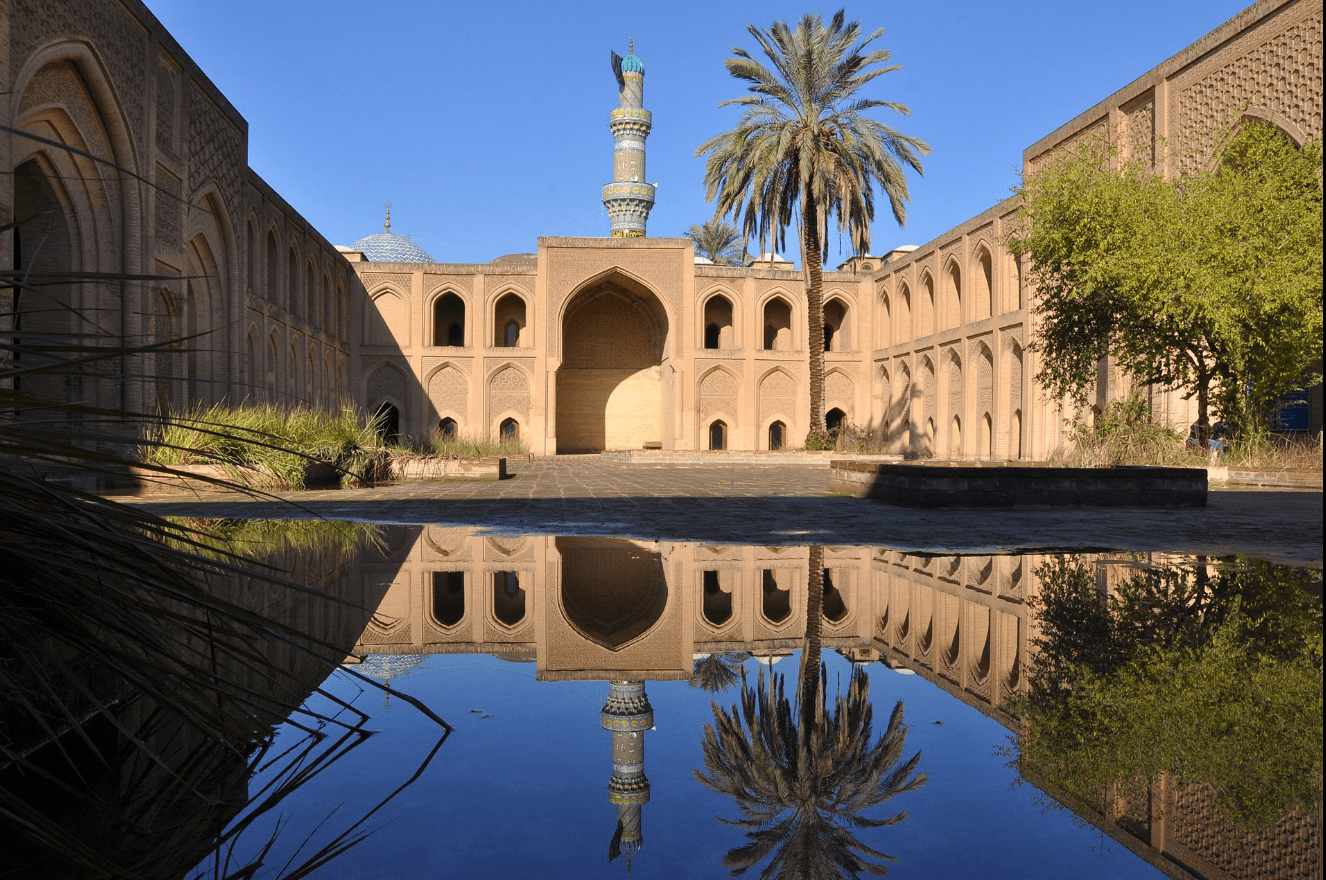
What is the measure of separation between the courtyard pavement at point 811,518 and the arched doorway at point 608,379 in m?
21.6

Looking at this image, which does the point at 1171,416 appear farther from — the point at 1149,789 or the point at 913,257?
the point at 1149,789

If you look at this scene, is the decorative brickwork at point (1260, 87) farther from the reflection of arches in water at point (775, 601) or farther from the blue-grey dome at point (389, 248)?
the blue-grey dome at point (389, 248)

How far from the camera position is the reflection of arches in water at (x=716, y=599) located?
10.8 ft

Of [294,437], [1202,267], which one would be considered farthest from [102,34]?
[1202,267]

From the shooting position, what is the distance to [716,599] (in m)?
3.66

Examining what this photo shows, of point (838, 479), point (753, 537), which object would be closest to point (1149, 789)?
point (753, 537)

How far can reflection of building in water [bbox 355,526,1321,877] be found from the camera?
1.55 m

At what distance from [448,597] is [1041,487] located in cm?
649

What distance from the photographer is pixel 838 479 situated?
11.5 meters

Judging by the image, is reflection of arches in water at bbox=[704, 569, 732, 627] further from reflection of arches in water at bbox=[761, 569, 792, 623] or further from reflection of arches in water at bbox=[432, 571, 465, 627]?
reflection of arches in water at bbox=[432, 571, 465, 627]

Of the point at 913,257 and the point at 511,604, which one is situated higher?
the point at 913,257

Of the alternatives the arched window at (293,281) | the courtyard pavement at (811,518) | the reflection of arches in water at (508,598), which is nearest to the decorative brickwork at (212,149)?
the arched window at (293,281)

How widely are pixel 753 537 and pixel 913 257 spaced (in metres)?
24.4

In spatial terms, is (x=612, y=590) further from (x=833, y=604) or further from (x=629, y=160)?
(x=629, y=160)
